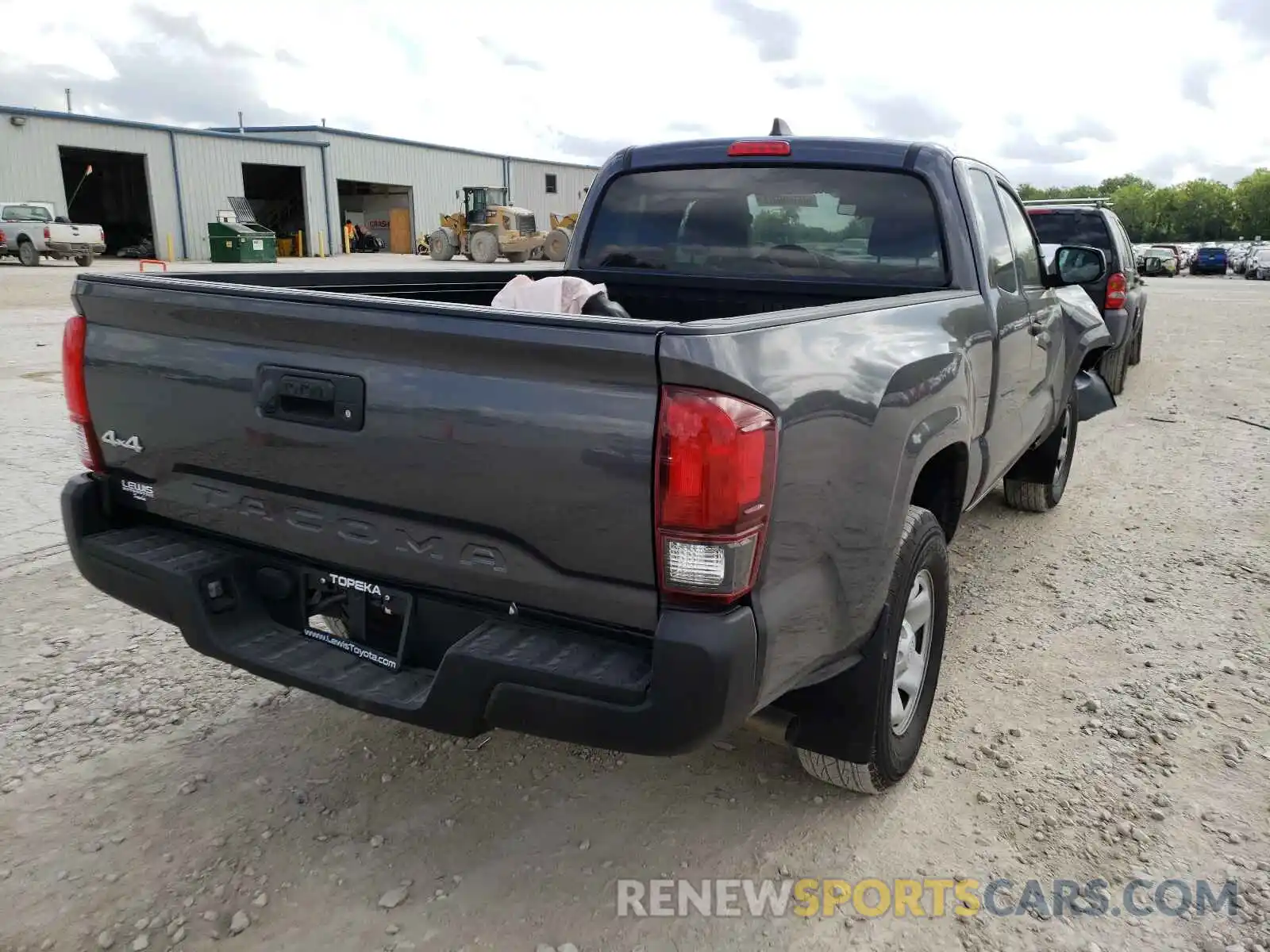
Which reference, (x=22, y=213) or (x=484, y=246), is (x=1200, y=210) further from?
(x=22, y=213)

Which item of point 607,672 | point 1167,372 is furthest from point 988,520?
point 1167,372

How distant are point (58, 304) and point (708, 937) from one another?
18916 millimetres

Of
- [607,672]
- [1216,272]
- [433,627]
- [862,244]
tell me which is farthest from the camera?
[1216,272]

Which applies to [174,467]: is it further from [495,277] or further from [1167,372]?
[1167,372]

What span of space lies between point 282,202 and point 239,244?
47.3ft

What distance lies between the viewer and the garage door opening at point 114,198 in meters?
37.7

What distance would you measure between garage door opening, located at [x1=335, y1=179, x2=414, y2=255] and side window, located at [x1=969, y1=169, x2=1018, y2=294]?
149ft

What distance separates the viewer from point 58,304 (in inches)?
682

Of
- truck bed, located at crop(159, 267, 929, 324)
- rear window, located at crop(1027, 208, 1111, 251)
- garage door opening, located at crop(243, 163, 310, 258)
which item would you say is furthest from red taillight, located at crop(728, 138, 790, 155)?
garage door opening, located at crop(243, 163, 310, 258)

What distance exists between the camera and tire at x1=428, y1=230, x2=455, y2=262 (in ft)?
111

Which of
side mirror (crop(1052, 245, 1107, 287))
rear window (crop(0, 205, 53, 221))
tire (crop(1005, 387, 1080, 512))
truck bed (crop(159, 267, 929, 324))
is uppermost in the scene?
rear window (crop(0, 205, 53, 221))

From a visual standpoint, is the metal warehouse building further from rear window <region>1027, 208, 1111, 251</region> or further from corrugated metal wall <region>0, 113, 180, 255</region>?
rear window <region>1027, 208, 1111, 251</region>

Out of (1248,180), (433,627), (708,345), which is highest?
(1248,180)

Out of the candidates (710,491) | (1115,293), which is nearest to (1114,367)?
(1115,293)
